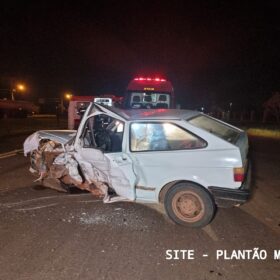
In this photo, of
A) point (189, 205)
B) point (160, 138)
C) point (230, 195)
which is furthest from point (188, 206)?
point (160, 138)

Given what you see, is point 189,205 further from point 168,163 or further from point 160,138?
point 160,138

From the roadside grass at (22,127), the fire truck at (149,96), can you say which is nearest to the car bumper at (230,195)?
the fire truck at (149,96)

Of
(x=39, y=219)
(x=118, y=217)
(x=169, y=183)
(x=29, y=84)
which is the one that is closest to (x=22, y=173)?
(x=39, y=219)

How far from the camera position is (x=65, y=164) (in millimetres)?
6246

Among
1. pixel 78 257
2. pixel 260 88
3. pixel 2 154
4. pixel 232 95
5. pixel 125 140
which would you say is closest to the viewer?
pixel 78 257

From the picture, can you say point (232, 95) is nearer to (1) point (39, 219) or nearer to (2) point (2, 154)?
(2) point (2, 154)

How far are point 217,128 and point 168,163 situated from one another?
1.21m

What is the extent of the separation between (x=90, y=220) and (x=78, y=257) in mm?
1282

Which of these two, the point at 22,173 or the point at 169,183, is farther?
the point at 22,173

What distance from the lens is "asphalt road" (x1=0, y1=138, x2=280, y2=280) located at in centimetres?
387

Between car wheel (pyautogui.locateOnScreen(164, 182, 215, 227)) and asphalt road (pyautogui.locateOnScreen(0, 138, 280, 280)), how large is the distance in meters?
0.14

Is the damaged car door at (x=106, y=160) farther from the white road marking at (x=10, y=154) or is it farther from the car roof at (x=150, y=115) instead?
the white road marking at (x=10, y=154)

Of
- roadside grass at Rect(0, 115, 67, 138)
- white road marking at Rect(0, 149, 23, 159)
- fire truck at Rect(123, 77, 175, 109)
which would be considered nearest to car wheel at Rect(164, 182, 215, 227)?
white road marking at Rect(0, 149, 23, 159)

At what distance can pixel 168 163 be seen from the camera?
5.18 meters
